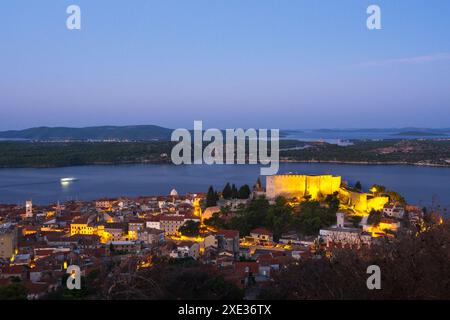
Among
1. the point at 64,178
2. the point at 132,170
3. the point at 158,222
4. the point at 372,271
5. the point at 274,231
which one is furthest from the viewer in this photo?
the point at 132,170

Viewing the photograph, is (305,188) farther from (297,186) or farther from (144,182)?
(144,182)

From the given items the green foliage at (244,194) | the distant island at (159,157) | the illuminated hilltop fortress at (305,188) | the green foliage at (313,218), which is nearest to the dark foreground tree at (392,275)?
the green foliage at (313,218)

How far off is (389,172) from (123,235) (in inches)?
738

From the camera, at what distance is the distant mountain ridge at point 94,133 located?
68100 millimetres

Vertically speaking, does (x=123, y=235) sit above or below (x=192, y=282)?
below

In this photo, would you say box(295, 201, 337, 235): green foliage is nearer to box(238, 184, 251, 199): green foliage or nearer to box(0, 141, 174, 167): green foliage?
box(238, 184, 251, 199): green foliage

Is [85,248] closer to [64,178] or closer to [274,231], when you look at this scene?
[274,231]

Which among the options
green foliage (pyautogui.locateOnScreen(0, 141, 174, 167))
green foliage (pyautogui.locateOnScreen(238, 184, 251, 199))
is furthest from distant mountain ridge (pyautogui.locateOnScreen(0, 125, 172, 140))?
green foliage (pyautogui.locateOnScreen(238, 184, 251, 199))

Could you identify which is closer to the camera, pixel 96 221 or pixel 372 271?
pixel 372 271

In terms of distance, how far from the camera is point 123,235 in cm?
1014

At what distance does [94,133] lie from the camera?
71375 millimetres

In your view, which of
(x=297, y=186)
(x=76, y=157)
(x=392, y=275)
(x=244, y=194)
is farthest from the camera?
(x=76, y=157)

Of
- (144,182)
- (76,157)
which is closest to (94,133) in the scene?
(76,157)
